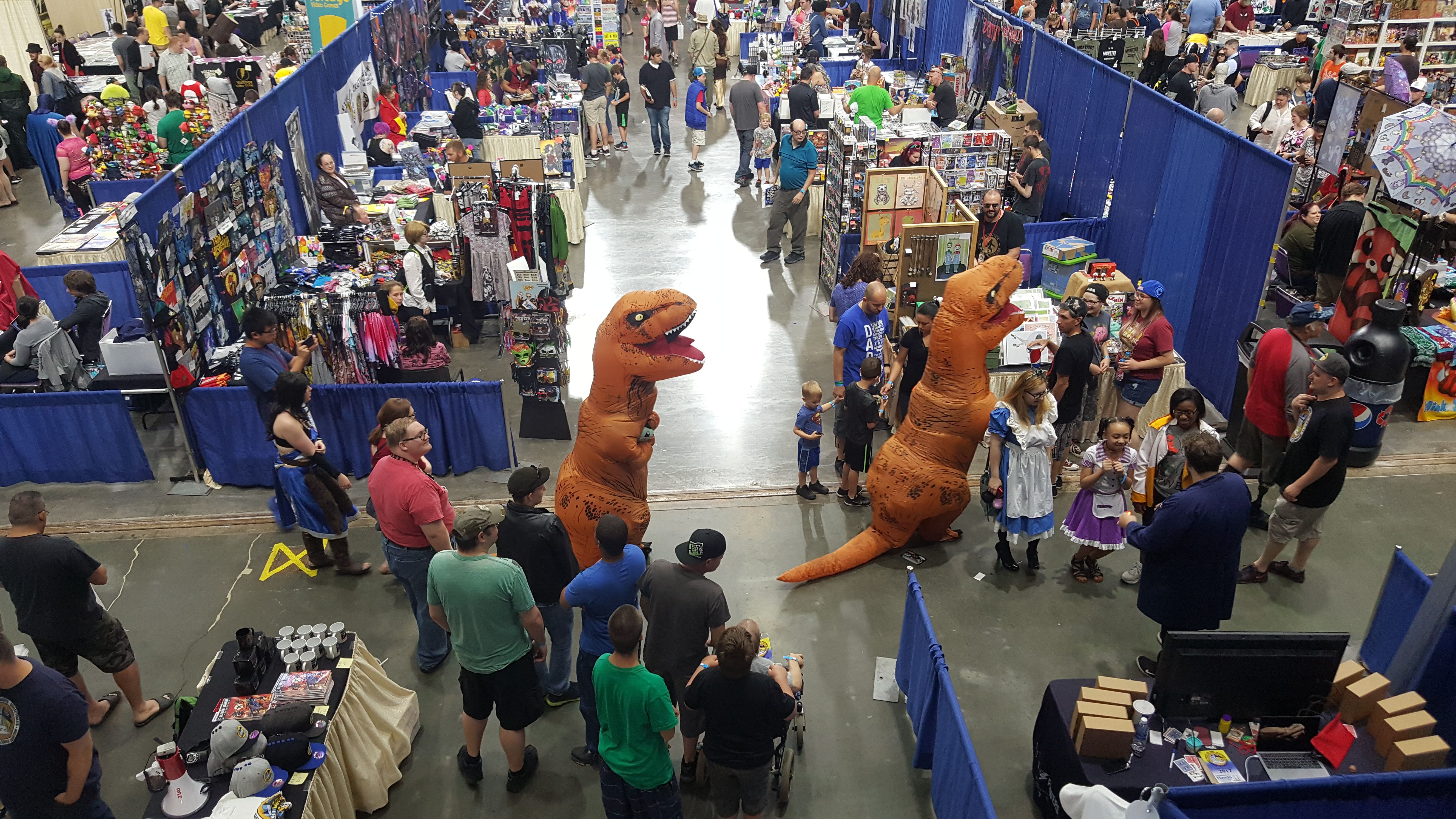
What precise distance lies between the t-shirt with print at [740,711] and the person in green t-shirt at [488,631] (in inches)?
36.3

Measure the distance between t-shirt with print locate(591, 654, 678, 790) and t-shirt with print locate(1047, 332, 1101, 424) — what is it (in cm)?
423

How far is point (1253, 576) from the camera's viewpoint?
6336 mm

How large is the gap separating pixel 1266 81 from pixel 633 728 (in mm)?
16695

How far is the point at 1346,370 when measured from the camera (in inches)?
218

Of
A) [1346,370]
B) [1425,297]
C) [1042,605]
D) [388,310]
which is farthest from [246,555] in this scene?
[1425,297]

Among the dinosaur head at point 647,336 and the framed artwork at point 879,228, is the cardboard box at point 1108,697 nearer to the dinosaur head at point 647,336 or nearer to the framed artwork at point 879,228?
the dinosaur head at point 647,336

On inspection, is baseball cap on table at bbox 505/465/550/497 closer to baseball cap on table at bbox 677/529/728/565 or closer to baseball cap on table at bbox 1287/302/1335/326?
baseball cap on table at bbox 677/529/728/565

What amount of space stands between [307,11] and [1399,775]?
15.4m

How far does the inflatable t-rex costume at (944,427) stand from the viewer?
6.19 metres

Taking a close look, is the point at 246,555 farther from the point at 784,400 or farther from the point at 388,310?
the point at 784,400

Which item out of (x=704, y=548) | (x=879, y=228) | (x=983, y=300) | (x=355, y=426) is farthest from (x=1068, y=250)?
(x=355, y=426)

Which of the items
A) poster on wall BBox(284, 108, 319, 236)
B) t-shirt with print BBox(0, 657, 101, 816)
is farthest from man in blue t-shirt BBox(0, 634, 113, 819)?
poster on wall BBox(284, 108, 319, 236)

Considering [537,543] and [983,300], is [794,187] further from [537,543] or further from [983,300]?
[537,543]

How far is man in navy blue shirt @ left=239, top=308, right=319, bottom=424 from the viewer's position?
6.48 metres
